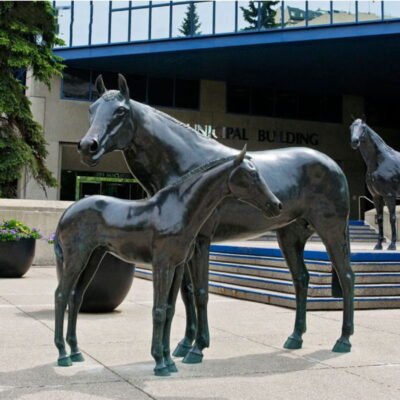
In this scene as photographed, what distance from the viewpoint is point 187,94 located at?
36656mm

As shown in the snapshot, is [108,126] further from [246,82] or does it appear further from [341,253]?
[246,82]

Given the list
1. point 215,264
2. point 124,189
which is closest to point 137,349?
point 215,264

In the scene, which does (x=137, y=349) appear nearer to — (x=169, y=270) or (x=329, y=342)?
(x=169, y=270)

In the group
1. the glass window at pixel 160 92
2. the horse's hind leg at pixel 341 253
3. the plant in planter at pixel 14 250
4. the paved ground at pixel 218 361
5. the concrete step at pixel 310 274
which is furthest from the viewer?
the glass window at pixel 160 92

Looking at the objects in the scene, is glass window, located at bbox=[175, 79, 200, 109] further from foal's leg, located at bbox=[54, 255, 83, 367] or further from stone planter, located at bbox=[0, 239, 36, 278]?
foal's leg, located at bbox=[54, 255, 83, 367]

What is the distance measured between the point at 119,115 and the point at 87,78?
3048 cm

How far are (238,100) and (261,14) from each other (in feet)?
24.2

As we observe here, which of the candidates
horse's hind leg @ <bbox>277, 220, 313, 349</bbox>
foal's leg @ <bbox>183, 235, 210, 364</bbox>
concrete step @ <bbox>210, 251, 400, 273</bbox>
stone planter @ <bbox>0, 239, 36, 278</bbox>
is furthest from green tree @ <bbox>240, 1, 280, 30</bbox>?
foal's leg @ <bbox>183, 235, 210, 364</bbox>

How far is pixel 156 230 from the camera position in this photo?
200 inches

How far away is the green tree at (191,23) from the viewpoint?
31.2 meters

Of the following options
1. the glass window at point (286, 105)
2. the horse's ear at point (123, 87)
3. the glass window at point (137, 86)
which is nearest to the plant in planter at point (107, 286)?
the horse's ear at point (123, 87)

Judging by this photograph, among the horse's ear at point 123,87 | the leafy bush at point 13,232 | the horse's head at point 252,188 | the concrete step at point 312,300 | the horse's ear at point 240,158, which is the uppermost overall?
the horse's ear at point 123,87

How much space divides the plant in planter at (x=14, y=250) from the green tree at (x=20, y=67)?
338 inches

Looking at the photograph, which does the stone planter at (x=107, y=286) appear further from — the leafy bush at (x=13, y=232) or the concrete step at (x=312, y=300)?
the leafy bush at (x=13, y=232)
